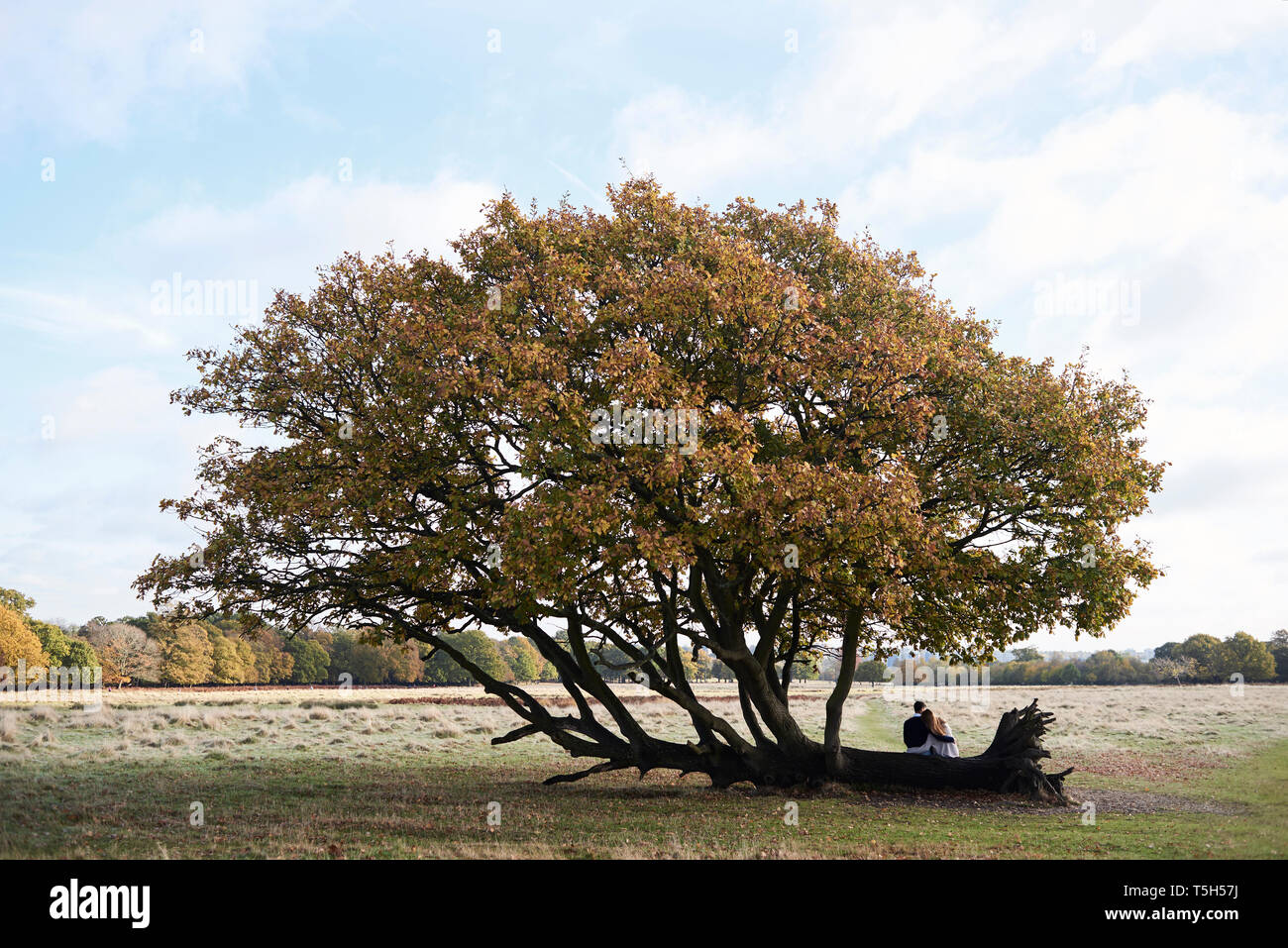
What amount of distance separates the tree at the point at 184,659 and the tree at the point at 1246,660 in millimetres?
113959

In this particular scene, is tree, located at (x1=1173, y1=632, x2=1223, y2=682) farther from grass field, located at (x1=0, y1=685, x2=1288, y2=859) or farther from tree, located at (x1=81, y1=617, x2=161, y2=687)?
tree, located at (x1=81, y1=617, x2=161, y2=687)

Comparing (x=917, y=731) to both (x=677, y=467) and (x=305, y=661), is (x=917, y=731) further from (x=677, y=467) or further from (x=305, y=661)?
(x=305, y=661)

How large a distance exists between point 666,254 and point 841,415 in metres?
5.62

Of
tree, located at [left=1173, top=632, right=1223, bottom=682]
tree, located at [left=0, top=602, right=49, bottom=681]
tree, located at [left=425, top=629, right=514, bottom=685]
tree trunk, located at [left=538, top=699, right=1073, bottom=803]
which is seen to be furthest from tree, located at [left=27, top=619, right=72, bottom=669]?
tree, located at [left=1173, top=632, right=1223, bottom=682]

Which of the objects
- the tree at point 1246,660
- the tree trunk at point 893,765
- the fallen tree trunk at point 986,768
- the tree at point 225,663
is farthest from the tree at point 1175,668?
the tree at point 225,663

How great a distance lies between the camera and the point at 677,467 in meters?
15.4

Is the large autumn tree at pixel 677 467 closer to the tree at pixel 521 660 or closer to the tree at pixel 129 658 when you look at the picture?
the tree at pixel 129 658

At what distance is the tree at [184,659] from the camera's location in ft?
319

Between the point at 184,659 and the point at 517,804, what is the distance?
306 feet

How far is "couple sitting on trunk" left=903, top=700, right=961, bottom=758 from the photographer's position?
2223 cm


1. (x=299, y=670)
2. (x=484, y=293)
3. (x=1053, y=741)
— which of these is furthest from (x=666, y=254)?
(x=299, y=670)
